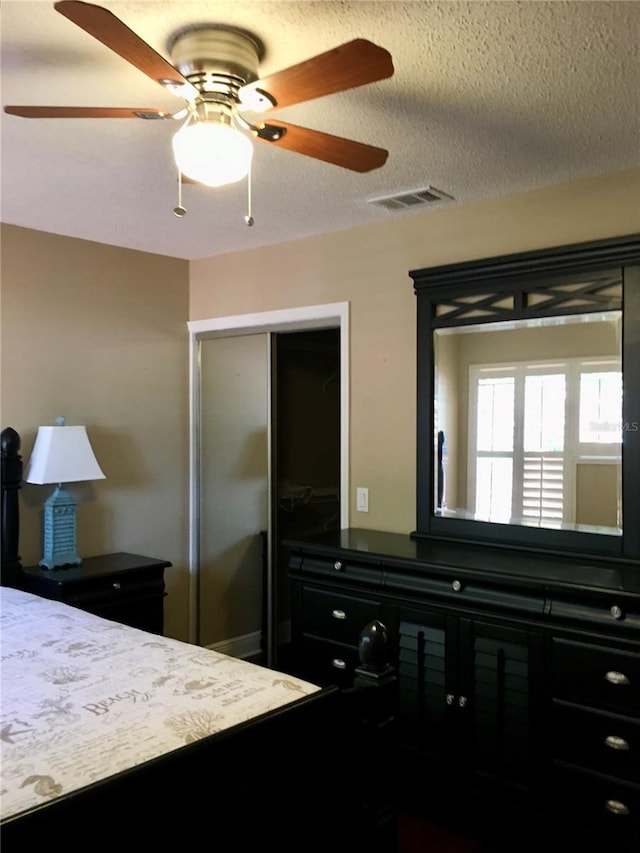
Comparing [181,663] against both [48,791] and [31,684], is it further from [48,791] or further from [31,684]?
[48,791]

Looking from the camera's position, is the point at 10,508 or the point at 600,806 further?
the point at 10,508

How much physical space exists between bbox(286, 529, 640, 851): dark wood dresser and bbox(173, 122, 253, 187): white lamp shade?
1.70 meters

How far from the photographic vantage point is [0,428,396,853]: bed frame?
1.21m

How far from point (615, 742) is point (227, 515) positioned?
2642 mm

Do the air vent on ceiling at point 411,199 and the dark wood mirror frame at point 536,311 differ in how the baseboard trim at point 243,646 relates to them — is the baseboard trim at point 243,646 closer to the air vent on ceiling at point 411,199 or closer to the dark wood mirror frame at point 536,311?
the dark wood mirror frame at point 536,311

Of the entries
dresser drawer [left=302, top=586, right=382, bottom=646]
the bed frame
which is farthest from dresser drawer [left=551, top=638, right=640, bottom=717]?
the bed frame

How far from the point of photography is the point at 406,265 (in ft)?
11.5

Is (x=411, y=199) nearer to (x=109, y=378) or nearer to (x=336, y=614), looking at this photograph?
(x=336, y=614)

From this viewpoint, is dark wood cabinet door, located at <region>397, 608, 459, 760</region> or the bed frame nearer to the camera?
the bed frame

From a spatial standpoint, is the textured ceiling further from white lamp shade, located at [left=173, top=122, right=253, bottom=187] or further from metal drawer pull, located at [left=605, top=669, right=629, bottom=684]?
metal drawer pull, located at [left=605, top=669, right=629, bottom=684]

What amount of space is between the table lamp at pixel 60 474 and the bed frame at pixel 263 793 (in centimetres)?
218

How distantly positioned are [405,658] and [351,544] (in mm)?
542

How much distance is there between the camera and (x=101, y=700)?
6.07 feet

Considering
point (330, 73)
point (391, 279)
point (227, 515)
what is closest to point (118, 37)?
point (330, 73)
